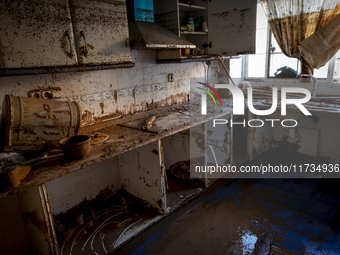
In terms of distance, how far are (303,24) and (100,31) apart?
2.52 m

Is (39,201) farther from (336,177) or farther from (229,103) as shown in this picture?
(336,177)

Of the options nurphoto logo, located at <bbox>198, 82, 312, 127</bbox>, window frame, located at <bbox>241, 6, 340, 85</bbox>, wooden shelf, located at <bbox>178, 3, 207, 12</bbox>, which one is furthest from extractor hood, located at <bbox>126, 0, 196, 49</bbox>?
window frame, located at <bbox>241, 6, 340, 85</bbox>

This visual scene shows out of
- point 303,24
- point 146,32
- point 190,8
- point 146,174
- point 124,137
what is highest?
point 190,8

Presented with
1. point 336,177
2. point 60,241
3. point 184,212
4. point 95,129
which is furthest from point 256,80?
point 60,241

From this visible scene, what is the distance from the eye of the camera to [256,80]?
12.6 ft

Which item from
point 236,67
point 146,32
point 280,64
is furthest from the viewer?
point 236,67

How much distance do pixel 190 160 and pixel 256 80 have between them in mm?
1954

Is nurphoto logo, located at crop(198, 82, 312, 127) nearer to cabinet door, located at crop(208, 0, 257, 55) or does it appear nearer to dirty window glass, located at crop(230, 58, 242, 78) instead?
cabinet door, located at crop(208, 0, 257, 55)

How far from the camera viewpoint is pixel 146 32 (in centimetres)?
211

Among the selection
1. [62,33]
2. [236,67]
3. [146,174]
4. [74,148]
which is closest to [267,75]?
[236,67]

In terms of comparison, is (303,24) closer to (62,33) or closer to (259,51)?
(259,51)

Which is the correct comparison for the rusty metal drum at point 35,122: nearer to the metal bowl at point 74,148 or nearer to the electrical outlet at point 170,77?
the metal bowl at point 74,148

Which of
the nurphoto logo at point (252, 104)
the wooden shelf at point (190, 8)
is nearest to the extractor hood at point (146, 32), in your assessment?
the wooden shelf at point (190, 8)

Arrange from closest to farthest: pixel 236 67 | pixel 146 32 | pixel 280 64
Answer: pixel 146 32 → pixel 280 64 → pixel 236 67
